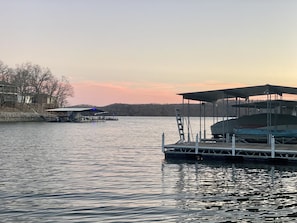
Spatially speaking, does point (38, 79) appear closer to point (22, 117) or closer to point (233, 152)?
point (22, 117)

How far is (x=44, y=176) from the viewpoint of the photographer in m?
22.0

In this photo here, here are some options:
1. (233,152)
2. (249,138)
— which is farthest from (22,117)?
(233,152)

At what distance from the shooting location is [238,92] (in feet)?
102

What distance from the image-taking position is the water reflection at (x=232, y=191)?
46.9ft

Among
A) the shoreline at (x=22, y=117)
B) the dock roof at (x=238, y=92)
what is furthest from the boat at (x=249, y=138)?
the shoreline at (x=22, y=117)

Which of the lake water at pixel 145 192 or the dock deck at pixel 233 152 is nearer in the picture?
the lake water at pixel 145 192

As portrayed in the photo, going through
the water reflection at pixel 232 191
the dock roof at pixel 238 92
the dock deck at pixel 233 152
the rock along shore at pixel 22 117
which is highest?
the dock roof at pixel 238 92

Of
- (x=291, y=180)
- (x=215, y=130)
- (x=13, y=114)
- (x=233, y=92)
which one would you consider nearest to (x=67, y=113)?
(x=13, y=114)

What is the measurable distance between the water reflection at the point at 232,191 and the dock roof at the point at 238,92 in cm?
565

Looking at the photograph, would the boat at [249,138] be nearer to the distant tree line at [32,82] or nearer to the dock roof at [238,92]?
the dock roof at [238,92]

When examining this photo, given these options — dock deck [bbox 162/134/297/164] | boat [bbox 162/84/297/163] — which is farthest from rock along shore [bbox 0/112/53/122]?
dock deck [bbox 162/134/297/164]

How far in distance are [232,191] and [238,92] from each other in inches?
549

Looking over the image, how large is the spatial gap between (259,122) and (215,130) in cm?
581

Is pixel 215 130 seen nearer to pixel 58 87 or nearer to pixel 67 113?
pixel 67 113
